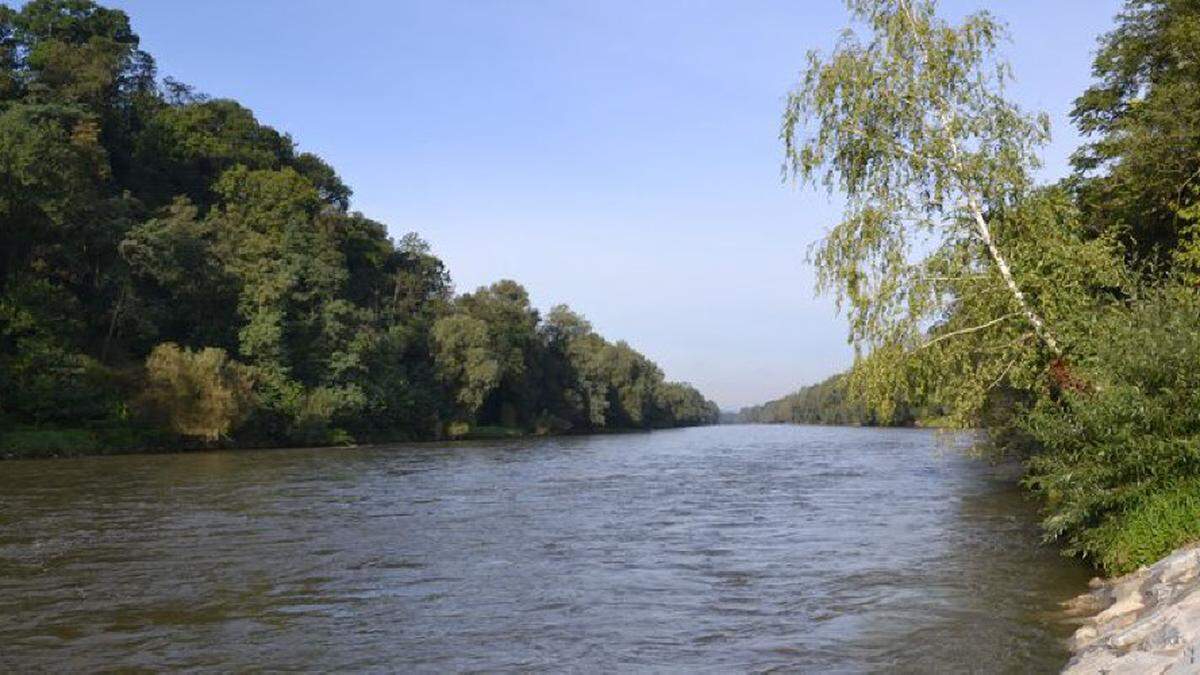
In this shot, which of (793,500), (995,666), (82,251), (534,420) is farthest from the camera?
(534,420)

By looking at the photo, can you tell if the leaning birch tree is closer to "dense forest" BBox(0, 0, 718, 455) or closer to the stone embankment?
the stone embankment

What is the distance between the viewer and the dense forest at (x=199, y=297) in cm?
6072

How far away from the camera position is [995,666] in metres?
10.7

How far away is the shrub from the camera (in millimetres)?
61312

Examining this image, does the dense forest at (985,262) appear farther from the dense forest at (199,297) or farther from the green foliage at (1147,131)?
the dense forest at (199,297)

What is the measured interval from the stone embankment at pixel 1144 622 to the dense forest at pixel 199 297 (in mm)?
55608

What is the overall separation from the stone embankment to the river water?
0.55 m

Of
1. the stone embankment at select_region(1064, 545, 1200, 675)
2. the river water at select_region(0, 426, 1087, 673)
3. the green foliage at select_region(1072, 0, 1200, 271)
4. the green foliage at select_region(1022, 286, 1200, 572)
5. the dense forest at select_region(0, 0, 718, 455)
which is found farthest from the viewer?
the dense forest at select_region(0, 0, 718, 455)

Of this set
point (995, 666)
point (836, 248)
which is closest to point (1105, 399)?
point (995, 666)

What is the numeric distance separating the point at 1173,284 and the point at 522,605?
1282 centimetres

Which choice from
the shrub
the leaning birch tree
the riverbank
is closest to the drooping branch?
the leaning birch tree

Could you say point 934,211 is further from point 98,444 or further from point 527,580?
point 98,444

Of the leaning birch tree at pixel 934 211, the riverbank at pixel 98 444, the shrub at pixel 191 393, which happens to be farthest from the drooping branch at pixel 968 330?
the shrub at pixel 191 393

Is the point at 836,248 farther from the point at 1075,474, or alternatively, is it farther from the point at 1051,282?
the point at 1075,474
